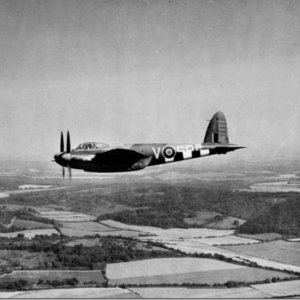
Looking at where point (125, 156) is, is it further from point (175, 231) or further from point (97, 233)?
point (175, 231)

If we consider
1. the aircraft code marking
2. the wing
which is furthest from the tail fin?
the wing

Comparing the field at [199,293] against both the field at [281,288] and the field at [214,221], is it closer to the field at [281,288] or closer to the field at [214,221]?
the field at [281,288]

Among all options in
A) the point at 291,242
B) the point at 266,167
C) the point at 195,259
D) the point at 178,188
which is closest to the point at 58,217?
the point at 178,188

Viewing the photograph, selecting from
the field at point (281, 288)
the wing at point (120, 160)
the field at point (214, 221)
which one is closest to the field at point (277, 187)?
the field at point (214, 221)

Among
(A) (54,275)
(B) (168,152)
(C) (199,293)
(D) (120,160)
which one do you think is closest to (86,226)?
(A) (54,275)

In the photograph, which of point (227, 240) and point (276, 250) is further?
point (227, 240)

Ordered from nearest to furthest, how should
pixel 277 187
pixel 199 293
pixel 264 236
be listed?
pixel 199 293
pixel 264 236
pixel 277 187
